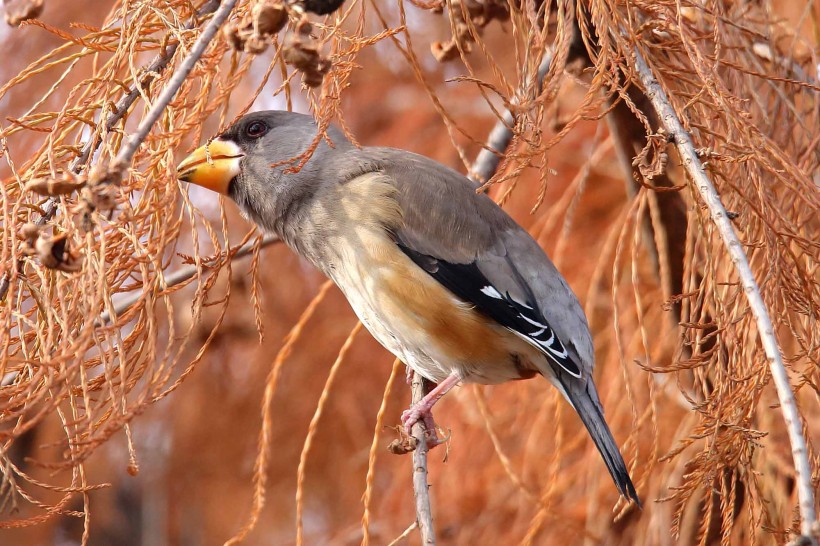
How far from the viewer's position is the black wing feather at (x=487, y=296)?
10.4ft

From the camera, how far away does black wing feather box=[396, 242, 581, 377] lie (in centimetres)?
318

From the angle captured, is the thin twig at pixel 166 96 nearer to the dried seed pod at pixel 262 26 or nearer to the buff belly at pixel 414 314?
the dried seed pod at pixel 262 26

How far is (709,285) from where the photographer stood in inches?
89.0

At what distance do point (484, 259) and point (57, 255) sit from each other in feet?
6.02

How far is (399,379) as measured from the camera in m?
4.78

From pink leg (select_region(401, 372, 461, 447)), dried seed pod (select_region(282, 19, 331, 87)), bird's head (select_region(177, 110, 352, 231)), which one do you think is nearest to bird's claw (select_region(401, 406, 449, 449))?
pink leg (select_region(401, 372, 461, 447))

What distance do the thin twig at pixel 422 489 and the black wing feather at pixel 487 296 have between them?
44 cm

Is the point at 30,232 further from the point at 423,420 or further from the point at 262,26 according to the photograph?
the point at 423,420

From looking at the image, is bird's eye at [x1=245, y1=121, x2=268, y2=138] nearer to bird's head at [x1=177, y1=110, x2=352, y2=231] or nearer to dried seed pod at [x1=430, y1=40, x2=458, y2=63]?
bird's head at [x1=177, y1=110, x2=352, y2=231]

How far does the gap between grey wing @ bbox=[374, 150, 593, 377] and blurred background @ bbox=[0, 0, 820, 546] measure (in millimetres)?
167

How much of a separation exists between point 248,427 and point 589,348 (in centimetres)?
253

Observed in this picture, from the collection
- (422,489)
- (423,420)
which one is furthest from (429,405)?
(422,489)

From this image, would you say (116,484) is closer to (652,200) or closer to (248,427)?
(248,427)

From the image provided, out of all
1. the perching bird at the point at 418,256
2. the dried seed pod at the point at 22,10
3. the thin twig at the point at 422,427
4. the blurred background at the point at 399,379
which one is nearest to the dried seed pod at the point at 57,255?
the blurred background at the point at 399,379
